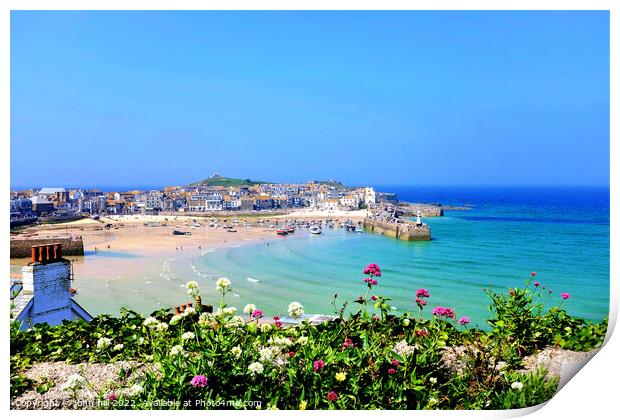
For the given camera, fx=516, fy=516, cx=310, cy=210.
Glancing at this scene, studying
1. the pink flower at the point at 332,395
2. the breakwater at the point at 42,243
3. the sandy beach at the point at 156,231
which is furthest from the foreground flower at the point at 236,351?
the sandy beach at the point at 156,231

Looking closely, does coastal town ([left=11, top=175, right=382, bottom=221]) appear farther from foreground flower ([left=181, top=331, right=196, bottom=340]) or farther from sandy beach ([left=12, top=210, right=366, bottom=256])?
foreground flower ([left=181, top=331, right=196, bottom=340])

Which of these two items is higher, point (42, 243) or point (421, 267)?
point (42, 243)

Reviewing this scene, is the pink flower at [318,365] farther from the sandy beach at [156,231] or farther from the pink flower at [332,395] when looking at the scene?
the sandy beach at [156,231]

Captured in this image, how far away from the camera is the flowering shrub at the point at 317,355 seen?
7.41 ft

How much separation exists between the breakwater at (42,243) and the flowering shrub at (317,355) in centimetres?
66

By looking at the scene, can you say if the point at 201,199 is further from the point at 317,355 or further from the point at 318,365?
the point at 318,365

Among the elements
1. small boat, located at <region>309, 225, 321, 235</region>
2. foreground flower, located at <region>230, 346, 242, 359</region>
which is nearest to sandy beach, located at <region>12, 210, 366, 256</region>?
small boat, located at <region>309, 225, 321, 235</region>

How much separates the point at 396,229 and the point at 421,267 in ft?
8.07

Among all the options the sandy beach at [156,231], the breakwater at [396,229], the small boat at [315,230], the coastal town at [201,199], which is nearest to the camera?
the coastal town at [201,199]

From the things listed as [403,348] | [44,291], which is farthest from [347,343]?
[44,291]

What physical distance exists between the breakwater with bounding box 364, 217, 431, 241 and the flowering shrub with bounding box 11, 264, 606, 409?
145 inches

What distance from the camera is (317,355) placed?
2.39 metres

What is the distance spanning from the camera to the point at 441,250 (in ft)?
29.8
